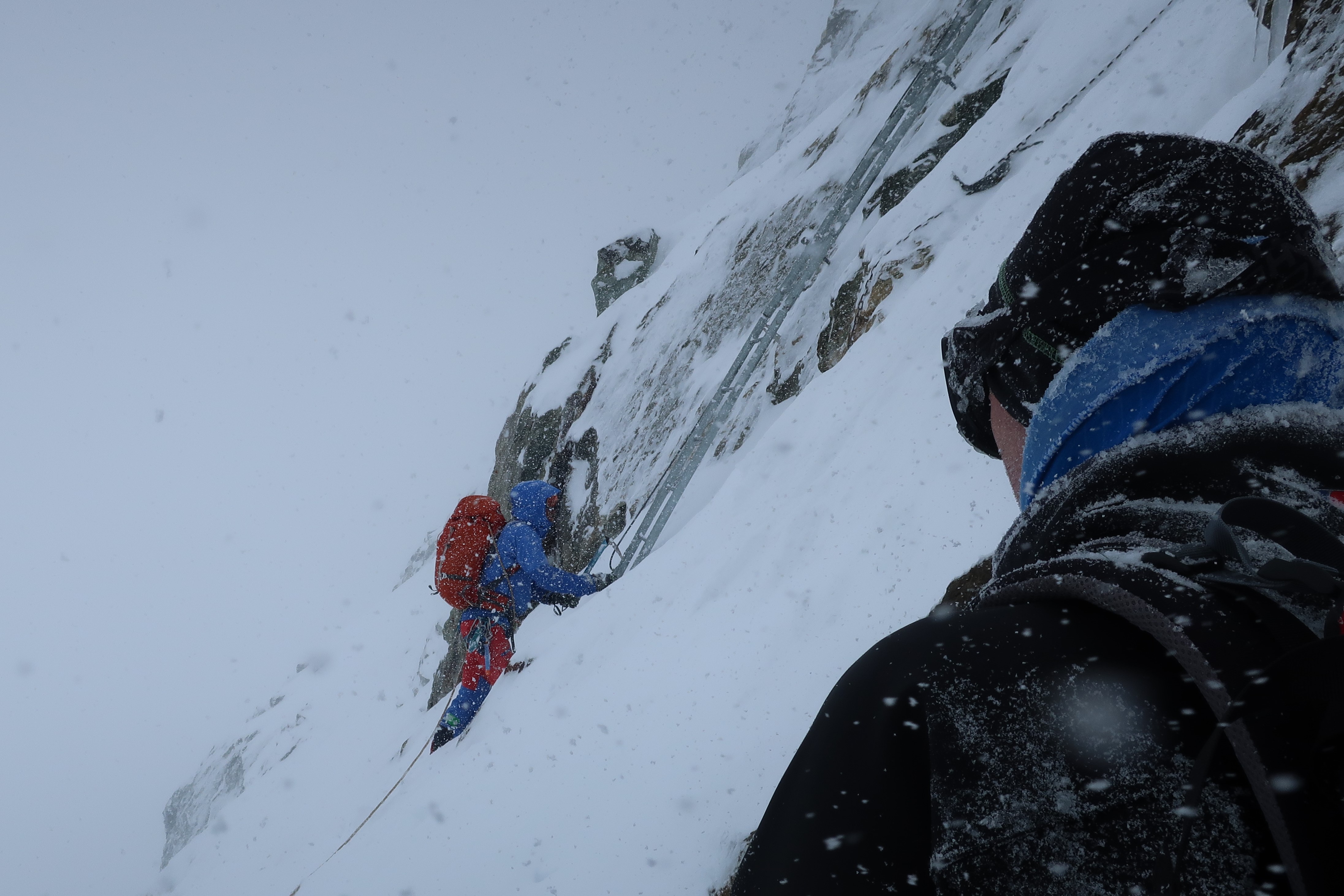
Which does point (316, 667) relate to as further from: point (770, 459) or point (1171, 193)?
point (1171, 193)

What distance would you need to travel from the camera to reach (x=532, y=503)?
7.88 metres

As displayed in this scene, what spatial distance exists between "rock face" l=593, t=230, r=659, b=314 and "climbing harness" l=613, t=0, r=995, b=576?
36.8ft

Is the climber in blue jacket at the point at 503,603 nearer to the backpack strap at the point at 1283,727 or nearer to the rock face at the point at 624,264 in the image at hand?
the backpack strap at the point at 1283,727

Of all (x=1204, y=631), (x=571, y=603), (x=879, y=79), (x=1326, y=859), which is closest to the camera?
(x=1326, y=859)

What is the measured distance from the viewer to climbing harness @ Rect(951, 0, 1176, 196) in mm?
5668

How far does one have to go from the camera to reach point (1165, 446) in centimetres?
89

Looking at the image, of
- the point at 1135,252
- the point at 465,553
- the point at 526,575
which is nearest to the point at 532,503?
the point at 465,553

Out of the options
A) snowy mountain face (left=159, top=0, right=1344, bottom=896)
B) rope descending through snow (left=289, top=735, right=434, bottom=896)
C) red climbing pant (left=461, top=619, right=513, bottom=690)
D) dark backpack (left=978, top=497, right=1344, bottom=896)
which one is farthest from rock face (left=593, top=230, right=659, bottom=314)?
dark backpack (left=978, top=497, right=1344, bottom=896)

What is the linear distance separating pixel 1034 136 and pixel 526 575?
6.43m

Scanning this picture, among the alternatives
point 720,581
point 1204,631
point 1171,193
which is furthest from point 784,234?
point 1204,631

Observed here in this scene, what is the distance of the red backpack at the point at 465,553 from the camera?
6875mm

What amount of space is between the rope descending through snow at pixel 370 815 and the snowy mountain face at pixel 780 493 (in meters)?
0.16

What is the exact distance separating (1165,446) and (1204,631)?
0.38 metres

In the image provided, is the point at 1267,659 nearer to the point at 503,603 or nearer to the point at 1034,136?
the point at 1034,136
